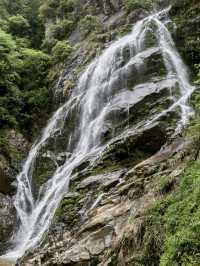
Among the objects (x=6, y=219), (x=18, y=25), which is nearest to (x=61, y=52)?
(x=18, y=25)

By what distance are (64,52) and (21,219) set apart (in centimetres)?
1163

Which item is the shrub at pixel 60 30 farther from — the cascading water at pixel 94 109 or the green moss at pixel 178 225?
the green moss at pixel 178 225

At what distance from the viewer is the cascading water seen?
1445cm

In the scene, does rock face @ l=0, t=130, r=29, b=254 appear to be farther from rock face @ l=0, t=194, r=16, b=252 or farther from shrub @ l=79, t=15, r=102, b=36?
shrub @ l=79, t=15, r=102, b=36

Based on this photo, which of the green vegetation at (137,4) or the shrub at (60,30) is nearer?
the green vegetation at (137,4)

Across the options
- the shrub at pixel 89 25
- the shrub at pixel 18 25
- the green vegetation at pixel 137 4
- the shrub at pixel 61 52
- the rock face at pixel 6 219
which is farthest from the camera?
the shrub at pixel 18 25

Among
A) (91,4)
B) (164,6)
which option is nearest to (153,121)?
(164,6)

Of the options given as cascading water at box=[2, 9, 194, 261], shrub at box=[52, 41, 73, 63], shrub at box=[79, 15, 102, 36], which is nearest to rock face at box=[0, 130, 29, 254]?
cascading water at box=[2, 9, 194, 261]

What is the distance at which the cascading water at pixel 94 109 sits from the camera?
47.4ft

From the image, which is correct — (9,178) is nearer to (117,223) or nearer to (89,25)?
(117,223)

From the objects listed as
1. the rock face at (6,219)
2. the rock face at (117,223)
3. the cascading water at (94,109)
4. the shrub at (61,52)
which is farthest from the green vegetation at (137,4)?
the rock face at (117,223)

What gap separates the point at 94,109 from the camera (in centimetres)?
1745

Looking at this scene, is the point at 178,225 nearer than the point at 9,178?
Yes

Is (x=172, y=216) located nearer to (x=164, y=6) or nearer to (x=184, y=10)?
(x=184, y=10)
